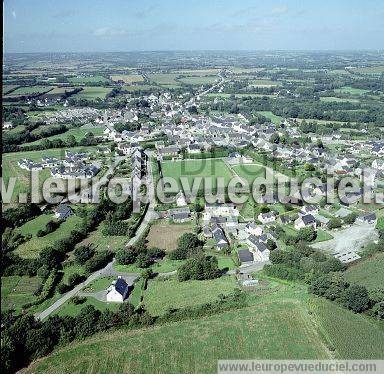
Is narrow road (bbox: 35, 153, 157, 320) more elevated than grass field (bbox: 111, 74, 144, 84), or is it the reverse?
grass field (bbox: 111, 74, 144, 84)

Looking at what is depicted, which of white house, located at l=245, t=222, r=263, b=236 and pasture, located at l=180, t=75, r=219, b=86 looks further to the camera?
pasture, located at l=180, t=75, r=219, b=86

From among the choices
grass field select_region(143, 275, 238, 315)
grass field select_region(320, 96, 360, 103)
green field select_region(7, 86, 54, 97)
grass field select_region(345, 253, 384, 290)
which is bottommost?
grass field select_region(143, 275, 238, 315)

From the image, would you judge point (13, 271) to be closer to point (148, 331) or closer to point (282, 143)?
point (148, 331)

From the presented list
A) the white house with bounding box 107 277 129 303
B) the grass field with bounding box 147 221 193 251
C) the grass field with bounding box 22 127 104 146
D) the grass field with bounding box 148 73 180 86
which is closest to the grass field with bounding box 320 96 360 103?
the grass field with bounding box 148 73 180 86

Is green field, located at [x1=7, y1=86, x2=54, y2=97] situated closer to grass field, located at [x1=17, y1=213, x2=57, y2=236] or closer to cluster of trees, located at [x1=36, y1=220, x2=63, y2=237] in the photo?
grass field, located at [x1=17, y1=213, x2=57, y2=236]

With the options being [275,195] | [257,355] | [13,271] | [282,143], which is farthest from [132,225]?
[282,143]

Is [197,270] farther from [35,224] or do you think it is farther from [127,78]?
[127,78]

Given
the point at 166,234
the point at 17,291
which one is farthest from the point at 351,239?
the point at 17,291
